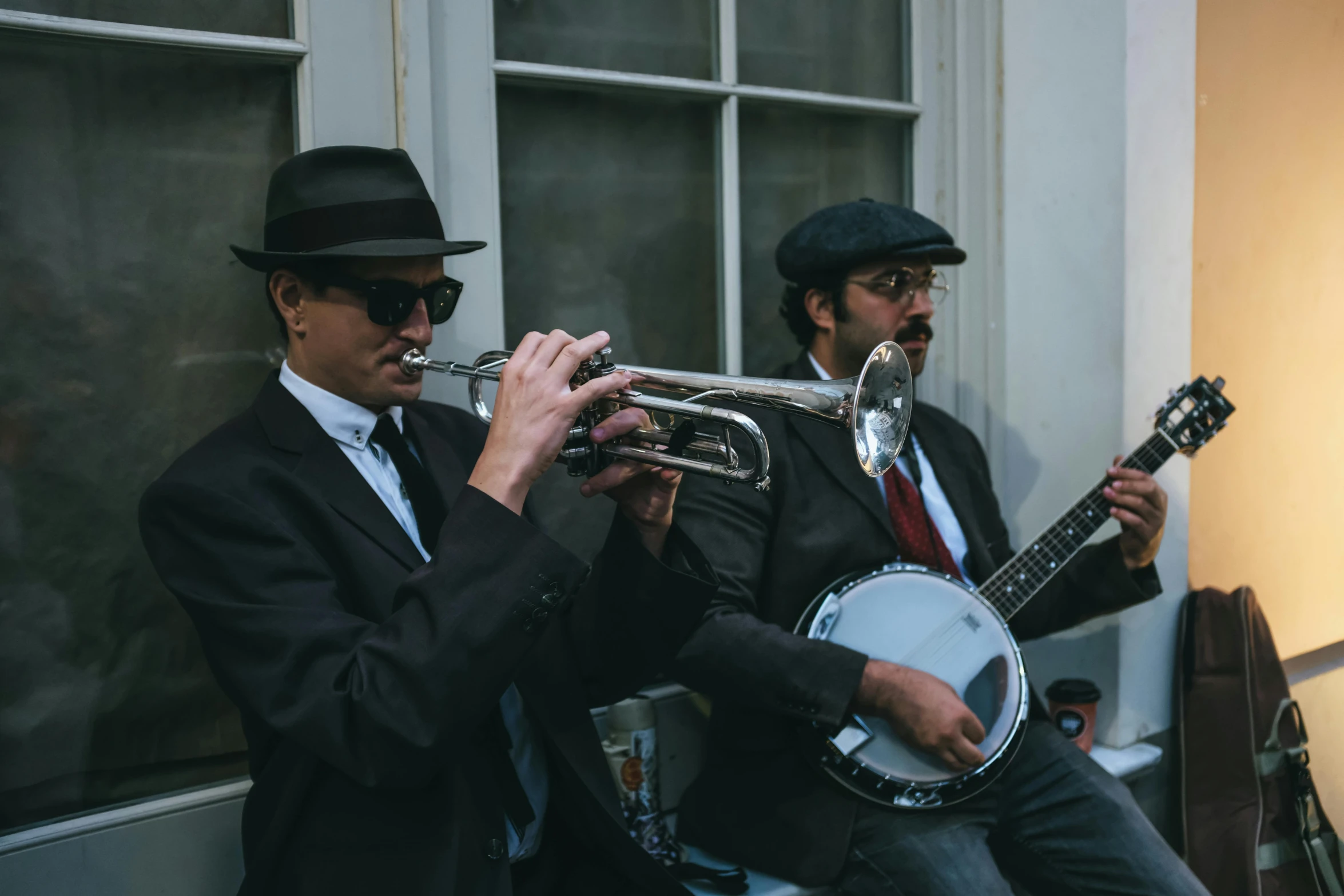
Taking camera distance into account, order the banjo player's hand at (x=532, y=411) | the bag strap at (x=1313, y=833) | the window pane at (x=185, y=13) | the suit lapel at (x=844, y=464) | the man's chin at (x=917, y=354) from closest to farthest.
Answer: the banjo player's hand at (x=532, y=411)
the window pane at (x=185, y=13)
the suit lapel at (x=844, y=464)
the man's chin at (x=917, y=354)
the bag strap at (x=1313, y=833)

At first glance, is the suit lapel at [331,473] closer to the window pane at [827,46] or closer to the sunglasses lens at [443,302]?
the sunglasses lens at [443,302]

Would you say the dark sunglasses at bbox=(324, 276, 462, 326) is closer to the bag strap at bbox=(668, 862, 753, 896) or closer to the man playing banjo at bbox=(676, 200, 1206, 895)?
the man playing banjo at bbox=(676, 200, 1206, 895)

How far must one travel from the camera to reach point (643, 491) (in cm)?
198

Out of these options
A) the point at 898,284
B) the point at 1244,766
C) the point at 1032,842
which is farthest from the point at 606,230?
the point at 1244,766

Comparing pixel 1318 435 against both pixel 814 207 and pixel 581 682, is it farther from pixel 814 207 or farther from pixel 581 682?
pixel 581 682

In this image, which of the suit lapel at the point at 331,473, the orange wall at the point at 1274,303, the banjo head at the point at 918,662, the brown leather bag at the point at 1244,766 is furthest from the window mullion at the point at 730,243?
the brown leather bag at the point at 1244,766

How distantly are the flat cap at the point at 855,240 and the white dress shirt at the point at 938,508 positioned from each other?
23cm

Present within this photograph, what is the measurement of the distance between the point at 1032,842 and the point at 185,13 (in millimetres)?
2578

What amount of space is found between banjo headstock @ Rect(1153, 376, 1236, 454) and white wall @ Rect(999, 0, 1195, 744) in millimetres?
480

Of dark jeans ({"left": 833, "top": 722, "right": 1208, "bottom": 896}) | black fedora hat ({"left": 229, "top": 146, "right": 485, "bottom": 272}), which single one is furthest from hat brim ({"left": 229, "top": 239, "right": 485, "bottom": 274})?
dark jeans ({"left": 833, "top": 722, "right": 1208, "bottom": 896})

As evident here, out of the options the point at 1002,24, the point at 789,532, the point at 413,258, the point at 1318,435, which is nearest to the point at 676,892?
the point at 789,532

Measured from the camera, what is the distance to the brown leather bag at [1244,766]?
303cm

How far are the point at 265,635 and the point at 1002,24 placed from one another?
8.62 ft

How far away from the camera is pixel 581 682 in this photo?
2.09 metres
